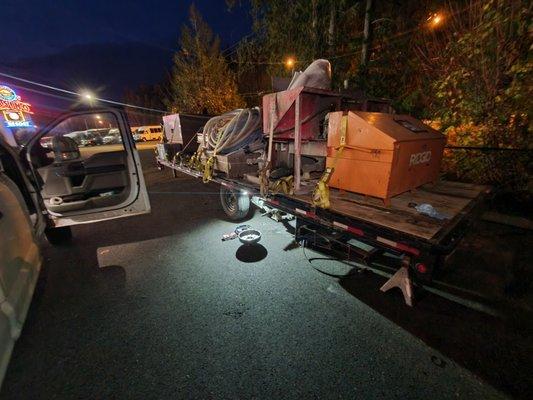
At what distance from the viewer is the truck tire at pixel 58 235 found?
4.53 meters

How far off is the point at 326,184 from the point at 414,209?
108 cm

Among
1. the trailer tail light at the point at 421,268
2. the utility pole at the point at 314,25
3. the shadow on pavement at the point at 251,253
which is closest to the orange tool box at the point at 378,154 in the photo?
the trailer tail light at the point at 421,268

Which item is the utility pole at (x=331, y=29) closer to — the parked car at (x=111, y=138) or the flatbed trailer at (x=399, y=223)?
the flatbed trailer at (x=399, y=223)

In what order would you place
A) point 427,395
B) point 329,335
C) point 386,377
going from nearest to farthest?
1. point 427,395
2. point 386,377
3. point 329,335

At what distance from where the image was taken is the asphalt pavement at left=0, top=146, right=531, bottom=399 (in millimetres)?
2039

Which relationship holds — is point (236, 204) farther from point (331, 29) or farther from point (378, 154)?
point (331, 29)

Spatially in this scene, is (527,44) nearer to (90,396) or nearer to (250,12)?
(90,396)

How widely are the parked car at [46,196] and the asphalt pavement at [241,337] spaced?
55cm

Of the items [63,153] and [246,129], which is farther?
[246,129]

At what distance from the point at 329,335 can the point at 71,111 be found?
4.49 m

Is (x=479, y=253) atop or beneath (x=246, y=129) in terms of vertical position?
beneath

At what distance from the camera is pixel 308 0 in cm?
1053

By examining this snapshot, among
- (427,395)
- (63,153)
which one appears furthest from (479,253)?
(63,153)

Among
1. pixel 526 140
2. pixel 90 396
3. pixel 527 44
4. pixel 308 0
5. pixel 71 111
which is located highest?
pixel 308 0
